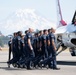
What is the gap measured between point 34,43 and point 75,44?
16.4 ft

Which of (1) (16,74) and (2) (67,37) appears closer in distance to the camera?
(1) (16,74)

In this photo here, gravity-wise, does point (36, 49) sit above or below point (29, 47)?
below

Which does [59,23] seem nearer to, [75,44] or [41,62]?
[75,44]

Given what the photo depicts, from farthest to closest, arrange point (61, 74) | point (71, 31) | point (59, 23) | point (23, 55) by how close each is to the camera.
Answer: point (59, 23)
point (71, 31)
point (23, 55)
point (61, 74)

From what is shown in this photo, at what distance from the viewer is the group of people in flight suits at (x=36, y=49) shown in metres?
21.9

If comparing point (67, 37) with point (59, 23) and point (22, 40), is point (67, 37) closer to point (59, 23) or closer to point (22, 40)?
point (22, 40)

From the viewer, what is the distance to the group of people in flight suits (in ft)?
71.8

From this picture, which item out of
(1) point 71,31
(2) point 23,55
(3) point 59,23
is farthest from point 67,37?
(3) point 59,23

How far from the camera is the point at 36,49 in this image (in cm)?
2294

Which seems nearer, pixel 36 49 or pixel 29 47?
pixel 29 47

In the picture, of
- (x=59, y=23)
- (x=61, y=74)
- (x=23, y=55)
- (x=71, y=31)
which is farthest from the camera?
(x=59, y=23)

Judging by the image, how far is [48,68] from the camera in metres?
22.8

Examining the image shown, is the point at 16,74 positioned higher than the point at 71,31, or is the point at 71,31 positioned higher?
the point at 71,31

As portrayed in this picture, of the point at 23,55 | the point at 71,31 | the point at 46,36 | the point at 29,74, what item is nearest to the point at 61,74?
the point at 29,74
